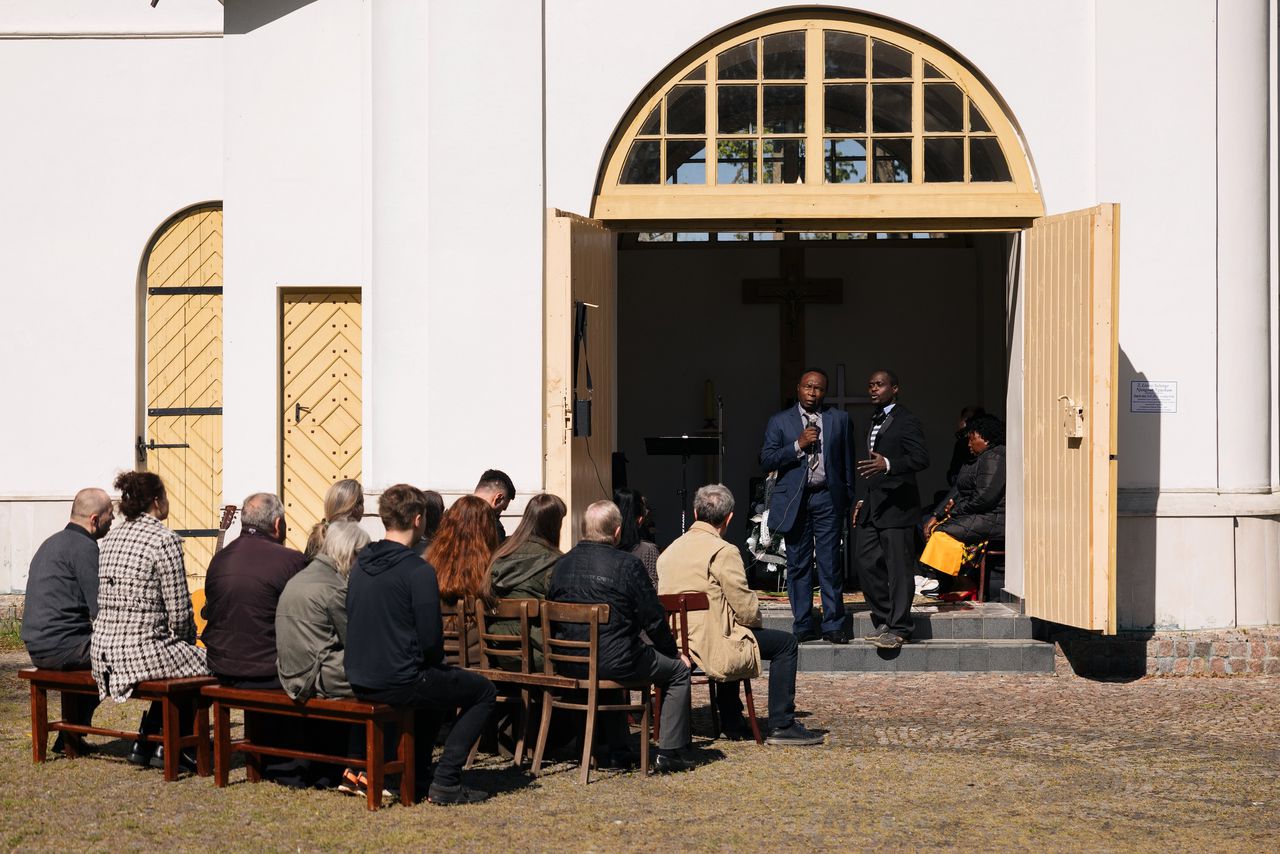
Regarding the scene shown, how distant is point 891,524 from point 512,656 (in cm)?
343

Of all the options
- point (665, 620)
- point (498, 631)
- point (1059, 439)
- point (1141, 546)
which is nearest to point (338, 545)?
point (498, 631)

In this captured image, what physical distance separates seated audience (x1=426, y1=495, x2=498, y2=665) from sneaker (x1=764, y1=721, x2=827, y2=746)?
1.56m

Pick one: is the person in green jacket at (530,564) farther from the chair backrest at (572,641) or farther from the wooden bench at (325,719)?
the wooden bench at (325,719)

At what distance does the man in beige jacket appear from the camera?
7715 millimetres

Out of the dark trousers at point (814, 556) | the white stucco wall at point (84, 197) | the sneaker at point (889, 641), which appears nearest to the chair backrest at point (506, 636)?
the dark trousers at point (814, 556)

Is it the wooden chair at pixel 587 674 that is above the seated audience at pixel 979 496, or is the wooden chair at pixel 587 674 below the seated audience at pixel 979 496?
below

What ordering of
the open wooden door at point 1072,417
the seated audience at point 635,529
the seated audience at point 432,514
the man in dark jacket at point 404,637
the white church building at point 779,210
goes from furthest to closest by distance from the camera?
1. the white church building at point 779,210
2. the open wooden door at point 1072,417
3. the seated audience at point 635,529
4. the seated audience at point 432,514
5. the man in dark jacket at point 404,637

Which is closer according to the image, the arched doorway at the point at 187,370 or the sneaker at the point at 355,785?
the sneaker at the point at 355,785

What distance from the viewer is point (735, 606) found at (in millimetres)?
7723

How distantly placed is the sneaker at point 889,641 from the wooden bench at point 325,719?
13.0 feet

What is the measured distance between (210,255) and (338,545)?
6.29 m

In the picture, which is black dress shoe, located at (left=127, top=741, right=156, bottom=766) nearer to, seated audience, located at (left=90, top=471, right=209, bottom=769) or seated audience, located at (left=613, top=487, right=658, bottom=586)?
seated audience, located at (left=90, top=471, right=209, bottom=769)

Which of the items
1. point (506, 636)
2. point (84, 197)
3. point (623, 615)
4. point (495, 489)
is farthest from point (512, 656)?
point (84, 197)

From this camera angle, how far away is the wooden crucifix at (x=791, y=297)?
16375mm
